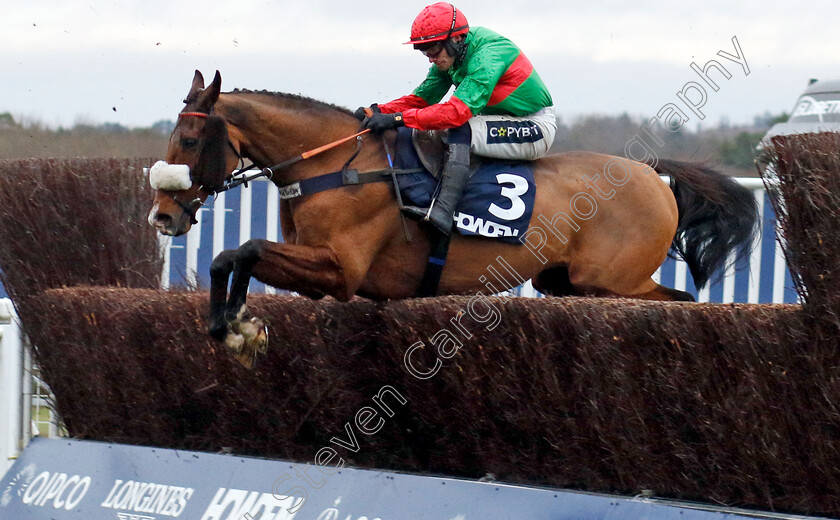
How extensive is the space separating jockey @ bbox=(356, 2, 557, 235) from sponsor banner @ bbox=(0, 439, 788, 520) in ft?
4.27

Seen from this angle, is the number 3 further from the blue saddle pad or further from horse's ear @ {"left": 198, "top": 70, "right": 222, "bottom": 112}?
horse's ear @ {"left": 198, "top": 70, "right": 222, "bottom": 112}

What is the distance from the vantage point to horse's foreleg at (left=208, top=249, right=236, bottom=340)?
4.02 m

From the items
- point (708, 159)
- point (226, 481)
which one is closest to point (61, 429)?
point (226, 481)

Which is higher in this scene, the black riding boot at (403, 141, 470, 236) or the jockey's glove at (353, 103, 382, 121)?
the jockey's glove at (353, 103, 382, 121)

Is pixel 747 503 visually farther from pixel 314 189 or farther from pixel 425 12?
pixel 425 12

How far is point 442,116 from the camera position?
14.1 feet

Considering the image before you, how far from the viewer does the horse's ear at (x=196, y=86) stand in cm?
423

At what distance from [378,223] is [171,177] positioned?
3.08 ft

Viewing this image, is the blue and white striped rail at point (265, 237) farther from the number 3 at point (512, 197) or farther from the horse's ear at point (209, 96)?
the horse's ear at point (209, 96)

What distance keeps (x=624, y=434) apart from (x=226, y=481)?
165 centimetres

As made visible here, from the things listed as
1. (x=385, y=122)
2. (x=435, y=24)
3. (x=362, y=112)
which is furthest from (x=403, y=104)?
(x=435, y=24)

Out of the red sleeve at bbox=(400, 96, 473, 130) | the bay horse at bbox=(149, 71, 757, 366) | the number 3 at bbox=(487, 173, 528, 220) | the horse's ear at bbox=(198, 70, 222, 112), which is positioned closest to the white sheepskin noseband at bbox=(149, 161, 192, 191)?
the bay horse at bbox=(149, 71, 757, 366)

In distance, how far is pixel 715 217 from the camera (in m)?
5.38

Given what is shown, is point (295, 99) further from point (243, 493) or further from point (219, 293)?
point (243, 493)
